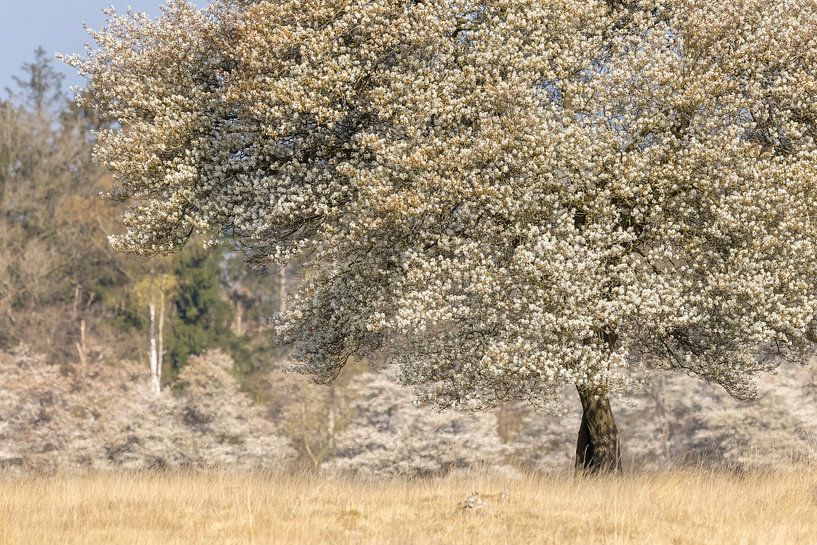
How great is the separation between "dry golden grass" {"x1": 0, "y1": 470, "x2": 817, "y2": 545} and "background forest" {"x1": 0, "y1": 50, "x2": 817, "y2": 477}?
32.7 feet

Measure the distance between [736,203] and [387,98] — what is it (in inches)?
255

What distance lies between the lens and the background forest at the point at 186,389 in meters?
41.9

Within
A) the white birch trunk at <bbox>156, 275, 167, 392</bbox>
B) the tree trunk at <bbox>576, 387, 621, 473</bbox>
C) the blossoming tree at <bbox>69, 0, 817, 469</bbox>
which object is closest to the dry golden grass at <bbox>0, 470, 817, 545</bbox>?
the blossoming tree at <bbox>69, 0, 817, 469</bbox>

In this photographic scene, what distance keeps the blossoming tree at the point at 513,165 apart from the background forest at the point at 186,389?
26.9 feet

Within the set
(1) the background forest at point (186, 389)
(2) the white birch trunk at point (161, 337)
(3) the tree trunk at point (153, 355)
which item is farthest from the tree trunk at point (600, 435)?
(2) the white birch trunk at point (161, 337)

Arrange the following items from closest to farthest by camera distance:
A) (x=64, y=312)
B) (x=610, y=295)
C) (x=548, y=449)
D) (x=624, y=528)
Result: 1. (x=624, y=528)
2. (x=610, y=295)
3. (x=548, y=449)
4. (x=64, y=312)

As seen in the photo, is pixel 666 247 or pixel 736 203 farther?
pixel 666 247

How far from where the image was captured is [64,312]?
64.7 meters

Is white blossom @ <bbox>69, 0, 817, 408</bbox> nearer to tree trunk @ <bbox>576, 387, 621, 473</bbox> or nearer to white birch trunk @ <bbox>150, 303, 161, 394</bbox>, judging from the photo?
tree trunk @ <bbox>576, 387, 621, 473</bbox>

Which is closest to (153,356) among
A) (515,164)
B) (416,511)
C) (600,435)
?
(600,435)

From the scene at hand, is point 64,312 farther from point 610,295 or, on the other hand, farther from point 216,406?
point 610,295

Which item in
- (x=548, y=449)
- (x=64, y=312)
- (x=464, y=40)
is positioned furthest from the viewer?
(x=64, y=312)

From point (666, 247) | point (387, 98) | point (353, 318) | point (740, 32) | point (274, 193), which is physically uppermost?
point (740, 32)

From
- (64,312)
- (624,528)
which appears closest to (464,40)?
(624,528)
